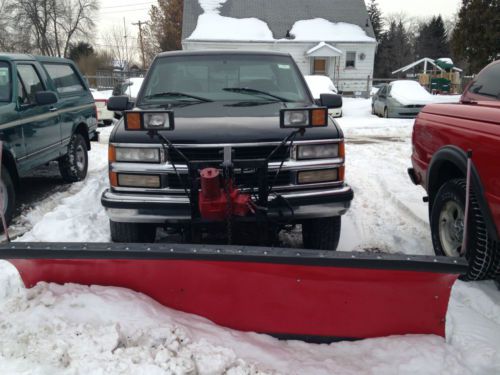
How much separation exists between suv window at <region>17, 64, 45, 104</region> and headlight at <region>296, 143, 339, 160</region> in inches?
150

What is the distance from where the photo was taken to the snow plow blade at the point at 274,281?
2406 mm

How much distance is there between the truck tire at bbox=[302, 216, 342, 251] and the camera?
3.82 metres

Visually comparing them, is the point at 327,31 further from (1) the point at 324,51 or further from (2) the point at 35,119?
(2) the point at 35,119

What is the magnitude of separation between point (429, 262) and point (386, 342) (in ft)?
1.78

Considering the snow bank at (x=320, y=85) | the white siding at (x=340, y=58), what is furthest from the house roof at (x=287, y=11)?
the snow bank at (x=320, y=85)

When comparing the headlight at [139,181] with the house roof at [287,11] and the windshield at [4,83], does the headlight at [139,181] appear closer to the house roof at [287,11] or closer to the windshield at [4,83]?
the windshield at [4,83]

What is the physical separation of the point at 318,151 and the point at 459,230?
3.97ft

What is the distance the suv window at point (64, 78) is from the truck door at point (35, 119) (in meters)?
0.55

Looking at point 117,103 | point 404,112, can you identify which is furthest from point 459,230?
point 404,112

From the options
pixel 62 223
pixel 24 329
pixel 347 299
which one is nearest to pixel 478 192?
pixel 347 299

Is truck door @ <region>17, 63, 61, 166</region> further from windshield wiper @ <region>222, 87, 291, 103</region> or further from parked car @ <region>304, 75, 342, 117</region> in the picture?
parked car @ <region>304, 75, 342, 117</region>

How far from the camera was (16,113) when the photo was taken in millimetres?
5203

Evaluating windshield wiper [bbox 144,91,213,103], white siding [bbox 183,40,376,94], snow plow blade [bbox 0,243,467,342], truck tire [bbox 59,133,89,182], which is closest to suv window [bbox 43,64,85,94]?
truck tire [bbox 59,133,89,182]

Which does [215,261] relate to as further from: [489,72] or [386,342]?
[489,72]
